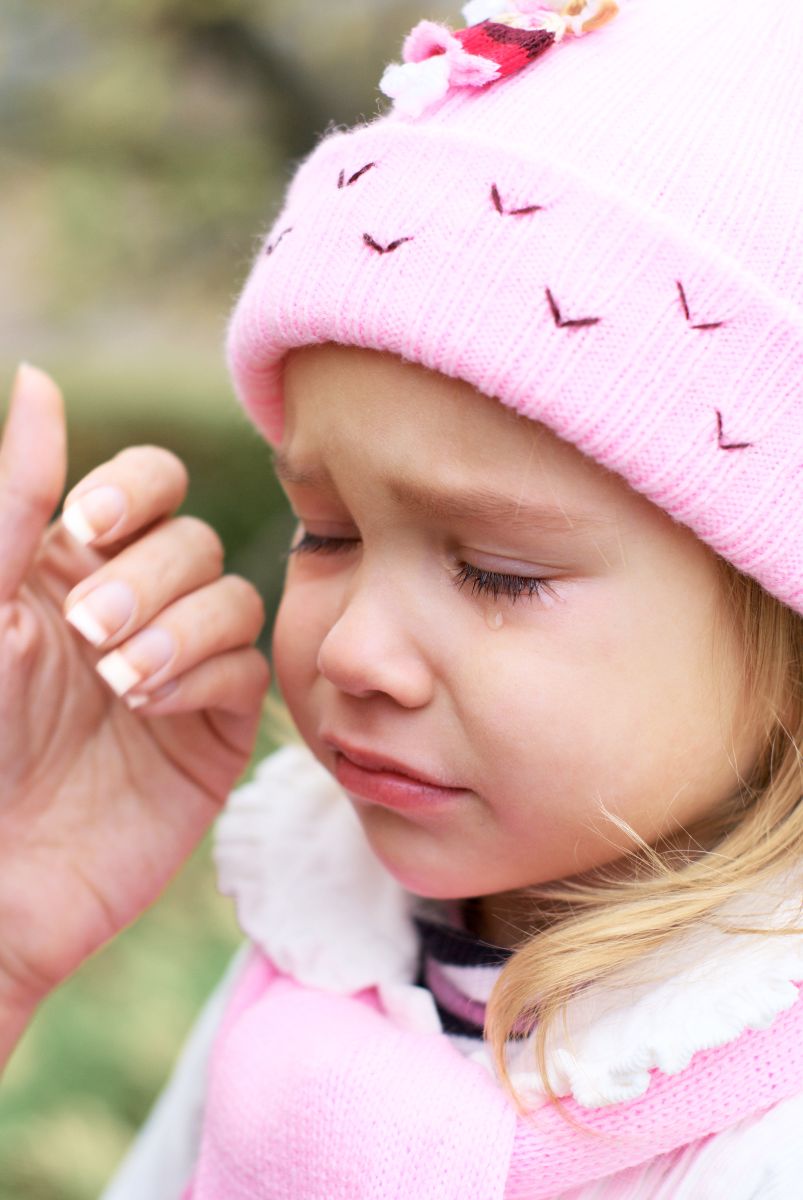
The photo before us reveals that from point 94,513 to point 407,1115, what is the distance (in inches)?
26.6

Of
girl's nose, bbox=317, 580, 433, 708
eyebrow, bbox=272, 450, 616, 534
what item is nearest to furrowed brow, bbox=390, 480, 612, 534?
eyebrow, bbox=272, 450, 616, 534

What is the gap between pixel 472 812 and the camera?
3.51ft

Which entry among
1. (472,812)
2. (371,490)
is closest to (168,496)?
(371,490)

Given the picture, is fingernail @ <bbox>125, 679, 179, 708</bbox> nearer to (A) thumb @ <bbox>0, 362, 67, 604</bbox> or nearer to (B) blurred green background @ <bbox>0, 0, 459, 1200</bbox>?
(A) thumb @ <bbox>0, 362, 67, 604</bbox>

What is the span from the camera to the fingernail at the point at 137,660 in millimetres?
1259

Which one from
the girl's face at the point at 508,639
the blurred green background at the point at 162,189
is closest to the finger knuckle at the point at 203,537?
the girl's face at the point at 508,639

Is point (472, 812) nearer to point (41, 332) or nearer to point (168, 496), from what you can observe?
point (168, 496)

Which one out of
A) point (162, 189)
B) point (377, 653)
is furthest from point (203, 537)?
point (162, 189)

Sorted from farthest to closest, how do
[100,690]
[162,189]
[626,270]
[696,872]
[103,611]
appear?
[162,189] < [100,690] < [103,611] < [696,872] < [626,270]

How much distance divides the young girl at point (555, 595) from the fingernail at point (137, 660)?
34 mm

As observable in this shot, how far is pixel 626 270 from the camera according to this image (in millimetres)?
953

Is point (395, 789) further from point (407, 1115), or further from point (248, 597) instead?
point (248, 597)

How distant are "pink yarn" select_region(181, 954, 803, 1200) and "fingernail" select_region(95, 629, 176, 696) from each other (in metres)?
0.38

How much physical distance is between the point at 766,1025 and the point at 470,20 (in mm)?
946
